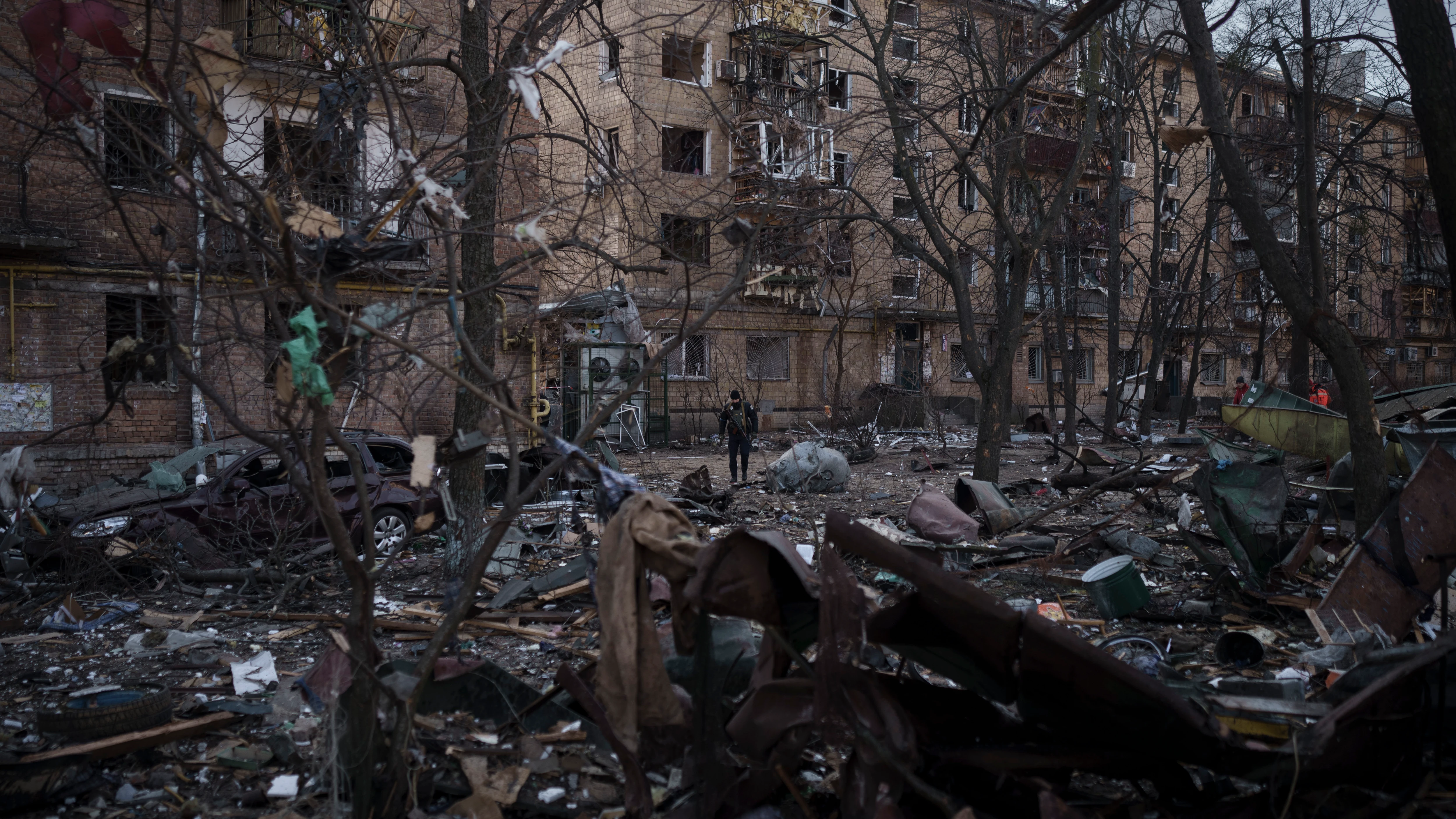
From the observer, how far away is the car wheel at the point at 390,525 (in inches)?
378

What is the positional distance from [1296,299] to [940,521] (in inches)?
141

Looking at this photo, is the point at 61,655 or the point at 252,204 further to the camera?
the point at 61,655

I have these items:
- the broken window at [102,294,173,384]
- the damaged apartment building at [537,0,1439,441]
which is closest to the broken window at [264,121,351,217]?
the broken window at [102,294,173,384]

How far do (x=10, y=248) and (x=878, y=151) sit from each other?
1334 centimetres

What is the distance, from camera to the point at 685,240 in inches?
246

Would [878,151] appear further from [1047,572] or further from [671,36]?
[1047,572]

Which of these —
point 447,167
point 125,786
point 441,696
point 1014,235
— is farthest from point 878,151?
point 125,786

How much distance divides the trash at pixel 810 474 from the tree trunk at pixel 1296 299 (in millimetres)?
7904

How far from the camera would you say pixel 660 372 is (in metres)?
24.2

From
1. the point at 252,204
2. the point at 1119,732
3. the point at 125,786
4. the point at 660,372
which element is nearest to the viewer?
the point at 1119,732

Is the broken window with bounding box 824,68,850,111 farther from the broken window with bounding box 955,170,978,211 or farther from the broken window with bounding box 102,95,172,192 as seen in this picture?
the broken window with bounding box 102,95,172,192

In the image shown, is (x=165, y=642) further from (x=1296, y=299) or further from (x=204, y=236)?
(x=1296, y=299)

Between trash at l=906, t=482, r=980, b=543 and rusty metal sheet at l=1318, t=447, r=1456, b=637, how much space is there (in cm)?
379

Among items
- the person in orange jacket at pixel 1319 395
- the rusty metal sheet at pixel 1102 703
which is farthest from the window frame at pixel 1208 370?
the rusty metal sheet at pixel 1102 703
